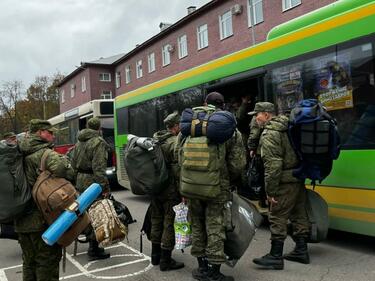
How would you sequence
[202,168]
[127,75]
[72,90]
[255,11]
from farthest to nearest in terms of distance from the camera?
[72,90] < [127,75] < [255,11] < [202,168]

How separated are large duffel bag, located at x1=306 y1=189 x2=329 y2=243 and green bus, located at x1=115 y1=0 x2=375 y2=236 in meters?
0.35

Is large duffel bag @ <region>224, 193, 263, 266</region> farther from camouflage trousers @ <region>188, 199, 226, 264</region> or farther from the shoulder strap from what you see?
the shoulder strap

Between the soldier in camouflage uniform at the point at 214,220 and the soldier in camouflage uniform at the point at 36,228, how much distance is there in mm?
1376

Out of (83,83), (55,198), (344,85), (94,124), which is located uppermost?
(83,83)

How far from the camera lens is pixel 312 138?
4.76m

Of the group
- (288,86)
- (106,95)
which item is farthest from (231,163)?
(106,95)

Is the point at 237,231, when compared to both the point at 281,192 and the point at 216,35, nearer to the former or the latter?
the point at 281,192

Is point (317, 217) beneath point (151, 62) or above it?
beneath

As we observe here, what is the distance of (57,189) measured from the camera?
148 inches

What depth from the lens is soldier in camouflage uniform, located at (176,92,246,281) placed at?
445 centimetres

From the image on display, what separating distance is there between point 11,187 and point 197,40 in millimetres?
27910

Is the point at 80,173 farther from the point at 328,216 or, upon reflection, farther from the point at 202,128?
the point at 328,216

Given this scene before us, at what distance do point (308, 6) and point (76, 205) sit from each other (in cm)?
2006

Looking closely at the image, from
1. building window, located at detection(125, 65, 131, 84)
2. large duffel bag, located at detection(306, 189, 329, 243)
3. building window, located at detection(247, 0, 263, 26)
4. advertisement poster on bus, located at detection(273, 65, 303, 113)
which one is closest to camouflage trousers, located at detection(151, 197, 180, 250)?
large duffel bag, located at detection(306, 189, 329, 243)
